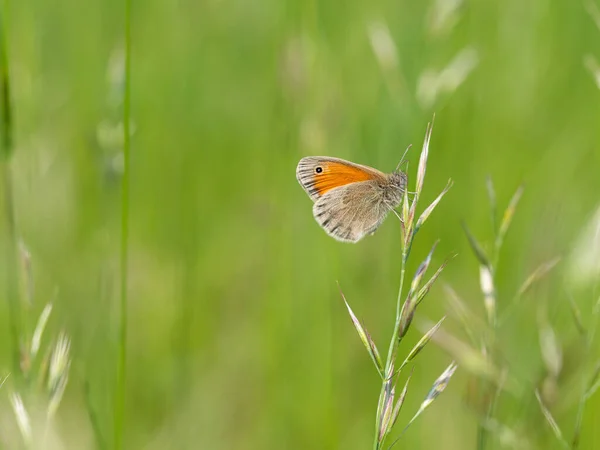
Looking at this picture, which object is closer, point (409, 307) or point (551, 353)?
point (409, 307)

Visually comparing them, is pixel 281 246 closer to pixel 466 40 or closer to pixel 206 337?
pixel 206 337

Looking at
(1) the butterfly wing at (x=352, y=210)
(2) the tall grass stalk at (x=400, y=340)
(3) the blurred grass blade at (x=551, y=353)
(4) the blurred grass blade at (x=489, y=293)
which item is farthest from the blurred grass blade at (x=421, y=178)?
(1) the butterfly wing at (x=352, y=210)

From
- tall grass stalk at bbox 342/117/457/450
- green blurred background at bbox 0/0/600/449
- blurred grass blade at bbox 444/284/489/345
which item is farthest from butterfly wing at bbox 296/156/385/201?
tall grass stalk at bbox 342/117/457/450

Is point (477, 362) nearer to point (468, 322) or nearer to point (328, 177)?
point (468, 322)

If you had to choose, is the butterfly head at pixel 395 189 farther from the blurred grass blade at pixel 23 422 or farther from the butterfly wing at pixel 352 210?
the blurred grass blade at pixel 23 422

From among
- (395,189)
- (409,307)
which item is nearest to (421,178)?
(409,307)
